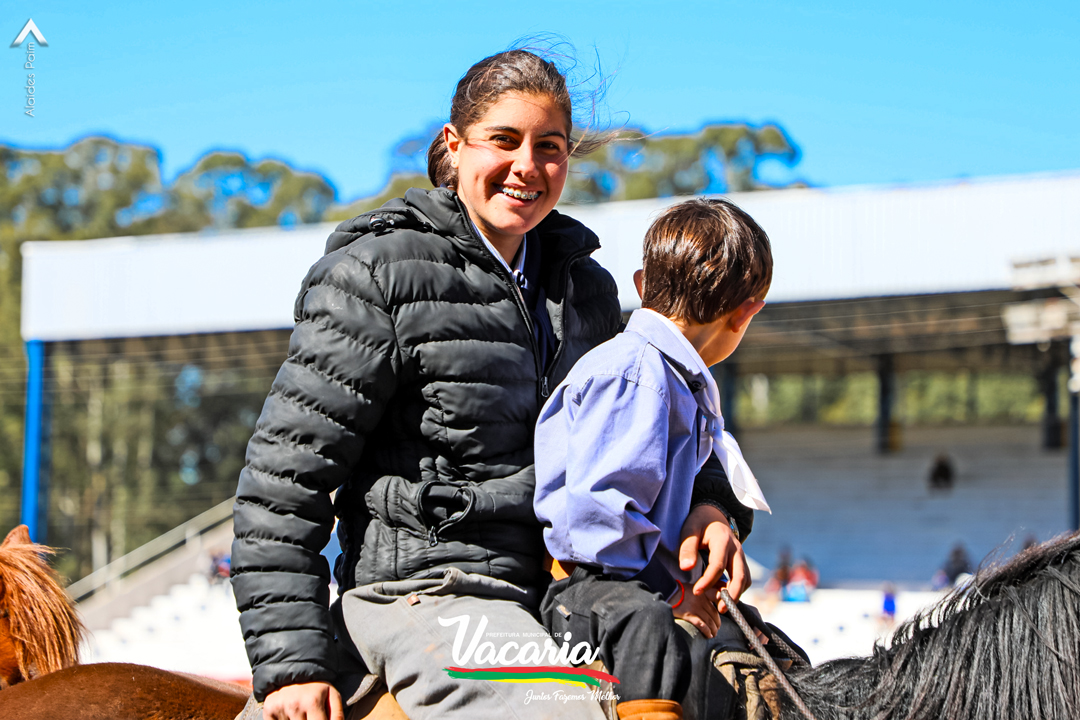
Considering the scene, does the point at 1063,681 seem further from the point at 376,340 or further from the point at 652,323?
the point at 376,340

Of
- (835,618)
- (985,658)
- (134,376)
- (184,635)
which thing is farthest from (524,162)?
(134,376)

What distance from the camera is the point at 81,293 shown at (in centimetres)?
1845

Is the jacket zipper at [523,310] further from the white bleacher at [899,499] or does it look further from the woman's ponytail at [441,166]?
the white bleacher at [899,499]

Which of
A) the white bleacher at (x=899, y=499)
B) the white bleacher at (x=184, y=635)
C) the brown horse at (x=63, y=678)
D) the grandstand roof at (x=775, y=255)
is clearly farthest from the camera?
the white bleacher at (x=899, y=499)

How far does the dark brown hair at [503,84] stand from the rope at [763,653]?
1.02m

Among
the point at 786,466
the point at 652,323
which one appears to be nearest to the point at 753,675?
the point at 652,323

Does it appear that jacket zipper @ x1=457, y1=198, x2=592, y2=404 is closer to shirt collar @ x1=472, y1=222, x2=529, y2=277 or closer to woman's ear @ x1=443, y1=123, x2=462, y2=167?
shirt collar @ x1=472, y1=222, x2=529, y2=277

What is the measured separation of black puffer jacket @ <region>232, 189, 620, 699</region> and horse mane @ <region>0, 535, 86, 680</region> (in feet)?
3.87

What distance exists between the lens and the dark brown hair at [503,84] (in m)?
1.97

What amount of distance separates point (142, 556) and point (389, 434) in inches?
813

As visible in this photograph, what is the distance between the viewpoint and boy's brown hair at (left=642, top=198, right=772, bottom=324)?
71.9 inches

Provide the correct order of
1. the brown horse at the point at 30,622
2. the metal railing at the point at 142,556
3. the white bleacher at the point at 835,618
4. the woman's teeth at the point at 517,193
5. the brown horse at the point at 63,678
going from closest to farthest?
the woman's teeth at the point at 517,193 < the brown horse at the point at 63,678 < the brown horse at the point at 30,622 < the white bleacher at the point at 835,618 < the metal railing at the point at 142,556

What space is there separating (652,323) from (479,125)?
0.55m

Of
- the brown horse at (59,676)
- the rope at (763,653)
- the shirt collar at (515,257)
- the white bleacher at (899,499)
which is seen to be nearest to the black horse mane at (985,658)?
the rope at (763,653)
